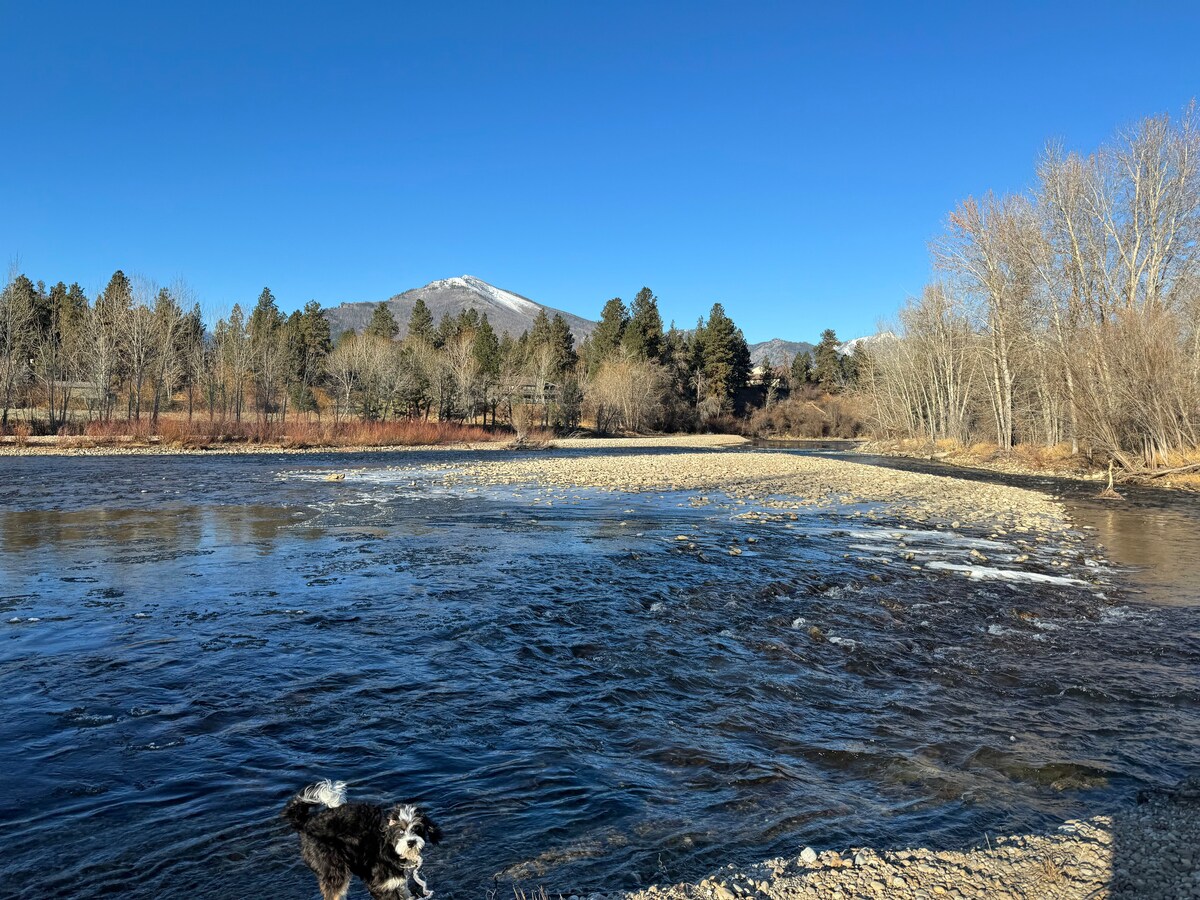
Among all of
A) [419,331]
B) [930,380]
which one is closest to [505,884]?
[930,380]

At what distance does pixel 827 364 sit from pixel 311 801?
12357cm

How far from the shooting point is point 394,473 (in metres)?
31.8

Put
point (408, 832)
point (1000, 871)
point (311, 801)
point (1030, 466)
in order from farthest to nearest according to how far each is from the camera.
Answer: point (1030, 466) < point (1000, 871) < point (311, 801) < point (408, 832)

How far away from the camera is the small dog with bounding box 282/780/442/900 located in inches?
98.7

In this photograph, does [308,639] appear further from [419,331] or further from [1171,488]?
[419,331]

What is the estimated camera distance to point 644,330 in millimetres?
96812

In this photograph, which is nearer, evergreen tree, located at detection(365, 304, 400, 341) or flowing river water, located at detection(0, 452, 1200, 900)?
flowing river water, located at detection(0, 452, 1200, 900)

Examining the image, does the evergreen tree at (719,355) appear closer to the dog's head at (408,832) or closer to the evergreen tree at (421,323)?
the evergreen tree at (421,323)

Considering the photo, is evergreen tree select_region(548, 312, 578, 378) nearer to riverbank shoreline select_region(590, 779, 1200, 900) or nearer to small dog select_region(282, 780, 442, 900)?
riverbank shoreline select_region(590, 779, 1200, 900)

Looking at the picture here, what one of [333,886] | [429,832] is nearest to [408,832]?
[429,832]

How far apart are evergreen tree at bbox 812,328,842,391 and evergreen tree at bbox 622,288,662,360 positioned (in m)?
32.9

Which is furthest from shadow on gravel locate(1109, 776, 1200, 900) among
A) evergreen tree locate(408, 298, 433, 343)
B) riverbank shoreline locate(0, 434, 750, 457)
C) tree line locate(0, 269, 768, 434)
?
evergreen tree locate(408, 298, 433, 343)

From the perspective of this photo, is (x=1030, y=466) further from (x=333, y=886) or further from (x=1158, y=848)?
(x=333, y=886)

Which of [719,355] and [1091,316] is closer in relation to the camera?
[1091,316]
